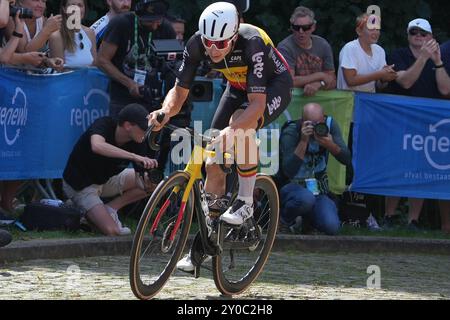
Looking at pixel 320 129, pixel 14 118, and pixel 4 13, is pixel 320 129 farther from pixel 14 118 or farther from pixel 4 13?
pixel 4 13

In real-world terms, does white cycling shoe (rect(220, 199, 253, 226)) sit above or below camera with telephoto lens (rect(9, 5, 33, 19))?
below

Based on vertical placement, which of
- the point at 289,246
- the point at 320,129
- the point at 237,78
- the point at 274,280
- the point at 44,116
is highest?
the point at 237,78

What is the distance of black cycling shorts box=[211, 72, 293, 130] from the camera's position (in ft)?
30.0

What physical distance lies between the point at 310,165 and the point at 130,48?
2.23 meters

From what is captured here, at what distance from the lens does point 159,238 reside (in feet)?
27.9

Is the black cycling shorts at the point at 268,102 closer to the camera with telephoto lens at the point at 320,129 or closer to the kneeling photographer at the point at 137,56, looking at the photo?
the kneeling photographer at the point at 137,56

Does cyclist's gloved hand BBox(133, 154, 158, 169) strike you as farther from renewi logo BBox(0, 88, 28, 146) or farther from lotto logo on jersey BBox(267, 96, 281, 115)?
lotto logo on jersey BBox(267, 96, 281, 115)

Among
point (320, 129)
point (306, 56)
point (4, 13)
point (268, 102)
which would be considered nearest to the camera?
point (268, 102)

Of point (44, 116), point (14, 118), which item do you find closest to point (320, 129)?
point (44, 116)

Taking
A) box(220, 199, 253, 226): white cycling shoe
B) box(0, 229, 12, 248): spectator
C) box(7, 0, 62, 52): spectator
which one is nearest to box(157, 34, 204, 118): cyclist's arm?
box(220, 199, 253, 226): white cycling shoe

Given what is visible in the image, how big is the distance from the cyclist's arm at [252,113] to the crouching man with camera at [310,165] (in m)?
3.99

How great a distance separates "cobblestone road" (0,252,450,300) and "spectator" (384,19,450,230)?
1.75m

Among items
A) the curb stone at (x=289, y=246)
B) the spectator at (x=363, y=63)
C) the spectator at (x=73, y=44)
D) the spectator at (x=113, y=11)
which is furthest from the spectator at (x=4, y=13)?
the spectator at (x=363, y=63)

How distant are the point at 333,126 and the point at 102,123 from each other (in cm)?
257
